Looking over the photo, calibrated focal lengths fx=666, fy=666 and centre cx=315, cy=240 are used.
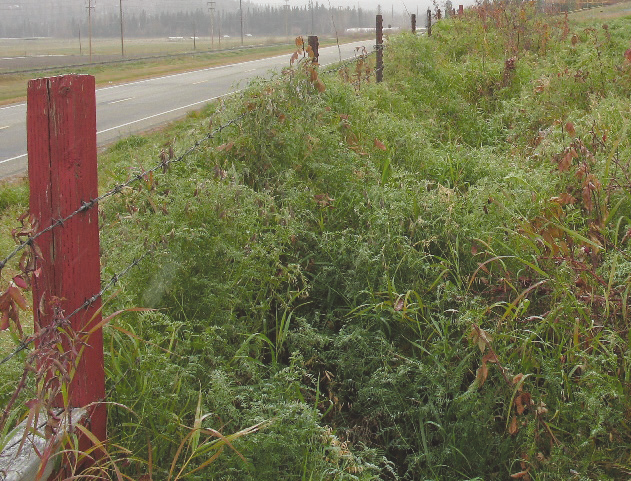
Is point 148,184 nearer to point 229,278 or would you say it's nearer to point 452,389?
point 229,278

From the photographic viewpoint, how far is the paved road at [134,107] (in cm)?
1409

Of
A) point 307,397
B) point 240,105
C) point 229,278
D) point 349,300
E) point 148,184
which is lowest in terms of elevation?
point 307,397

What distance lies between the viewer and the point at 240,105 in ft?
17.0

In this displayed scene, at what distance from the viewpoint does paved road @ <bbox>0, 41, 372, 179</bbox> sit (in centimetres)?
1409

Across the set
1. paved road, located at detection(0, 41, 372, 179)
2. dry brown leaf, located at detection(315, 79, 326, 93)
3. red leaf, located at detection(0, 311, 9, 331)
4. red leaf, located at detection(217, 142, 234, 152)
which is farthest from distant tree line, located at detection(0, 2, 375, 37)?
red leaf, located at detection(0, 311, 9, 331)

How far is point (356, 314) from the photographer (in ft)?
12.6

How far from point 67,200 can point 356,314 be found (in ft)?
6.34

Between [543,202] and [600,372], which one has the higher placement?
[543,202]

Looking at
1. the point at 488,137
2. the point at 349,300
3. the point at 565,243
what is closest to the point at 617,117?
the point at 488,137

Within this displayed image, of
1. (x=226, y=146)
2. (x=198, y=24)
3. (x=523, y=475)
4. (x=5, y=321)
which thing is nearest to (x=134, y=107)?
(x=226, y=146)

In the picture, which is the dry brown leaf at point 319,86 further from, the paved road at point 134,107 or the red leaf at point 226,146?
the paved road at point 134,107

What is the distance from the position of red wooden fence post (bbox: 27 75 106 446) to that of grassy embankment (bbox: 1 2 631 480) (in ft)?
1.26

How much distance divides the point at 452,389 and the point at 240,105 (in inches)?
111

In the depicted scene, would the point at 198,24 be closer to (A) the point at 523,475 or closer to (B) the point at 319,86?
(B) the point at 319,86
